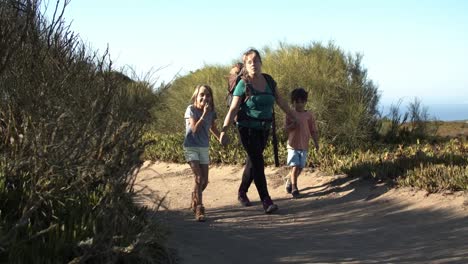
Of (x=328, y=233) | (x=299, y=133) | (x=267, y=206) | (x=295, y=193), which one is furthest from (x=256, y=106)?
(x=295, y=193)

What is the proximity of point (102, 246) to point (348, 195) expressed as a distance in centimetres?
492

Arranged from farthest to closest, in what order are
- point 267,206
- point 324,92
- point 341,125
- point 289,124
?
point 324,92, point 341,125, point 289,124, point 267,206

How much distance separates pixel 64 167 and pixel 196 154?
2637 millimetres

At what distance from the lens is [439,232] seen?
21.1 ft

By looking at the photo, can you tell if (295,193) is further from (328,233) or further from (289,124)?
(328,233)

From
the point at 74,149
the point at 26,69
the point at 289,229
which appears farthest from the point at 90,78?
the point at 289,229

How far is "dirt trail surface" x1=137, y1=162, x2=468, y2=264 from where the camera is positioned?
223 inches

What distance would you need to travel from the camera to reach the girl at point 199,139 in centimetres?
709

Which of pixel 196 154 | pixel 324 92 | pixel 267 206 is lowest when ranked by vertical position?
pixel 267 206

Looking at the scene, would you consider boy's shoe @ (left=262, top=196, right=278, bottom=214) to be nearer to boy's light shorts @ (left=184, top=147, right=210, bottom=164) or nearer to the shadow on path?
the shadow on path

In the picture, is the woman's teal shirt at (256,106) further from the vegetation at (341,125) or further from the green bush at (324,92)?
the green bush at (324,92)

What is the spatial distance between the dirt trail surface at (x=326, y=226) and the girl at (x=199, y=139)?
12.7 inches

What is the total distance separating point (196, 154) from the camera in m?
7.14

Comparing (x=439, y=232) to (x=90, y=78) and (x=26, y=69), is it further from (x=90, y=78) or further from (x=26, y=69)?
(x=26, y=69)
